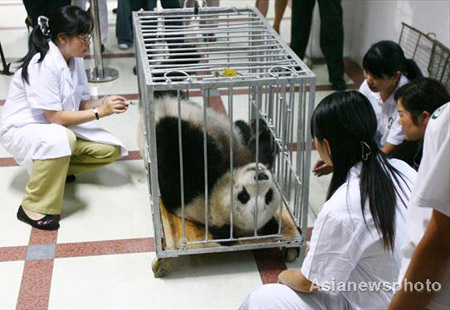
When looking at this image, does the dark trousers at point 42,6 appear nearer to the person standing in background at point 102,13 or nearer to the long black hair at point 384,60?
the person standing in background at point 102,13

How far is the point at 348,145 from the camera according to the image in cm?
128

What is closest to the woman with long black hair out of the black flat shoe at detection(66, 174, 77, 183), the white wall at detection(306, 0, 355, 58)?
the black flat shoe at detection(66, 174, 77, 183)

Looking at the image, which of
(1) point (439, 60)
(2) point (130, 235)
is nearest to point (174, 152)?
(2) point (130, 235)

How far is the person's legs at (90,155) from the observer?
238 cm

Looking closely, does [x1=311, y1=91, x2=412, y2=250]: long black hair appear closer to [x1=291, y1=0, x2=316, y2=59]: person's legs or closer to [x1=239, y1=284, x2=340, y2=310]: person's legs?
[x1=239, y1=284, x2=340, y2=310]: person's legs

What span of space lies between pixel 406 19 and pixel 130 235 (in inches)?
76.8

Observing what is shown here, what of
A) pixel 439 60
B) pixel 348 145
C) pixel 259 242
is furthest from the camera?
pixel 439 60

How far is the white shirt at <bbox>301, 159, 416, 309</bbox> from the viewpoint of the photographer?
1229mm

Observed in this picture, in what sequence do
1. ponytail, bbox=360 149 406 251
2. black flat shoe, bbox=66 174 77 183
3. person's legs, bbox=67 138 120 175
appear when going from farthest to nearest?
black flat shoe, bbox=66 174 77 183 → person's legs, bbox=67 138 120 175 → ponytail, bbox=360 149 406 251

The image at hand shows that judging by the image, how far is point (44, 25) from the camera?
7.32 ft

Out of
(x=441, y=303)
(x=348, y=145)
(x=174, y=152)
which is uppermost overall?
(x=348, y=145)

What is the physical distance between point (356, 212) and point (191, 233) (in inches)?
34.7

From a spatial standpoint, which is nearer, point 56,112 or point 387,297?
point 387,297

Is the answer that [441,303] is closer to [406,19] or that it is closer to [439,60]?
[439,60]
